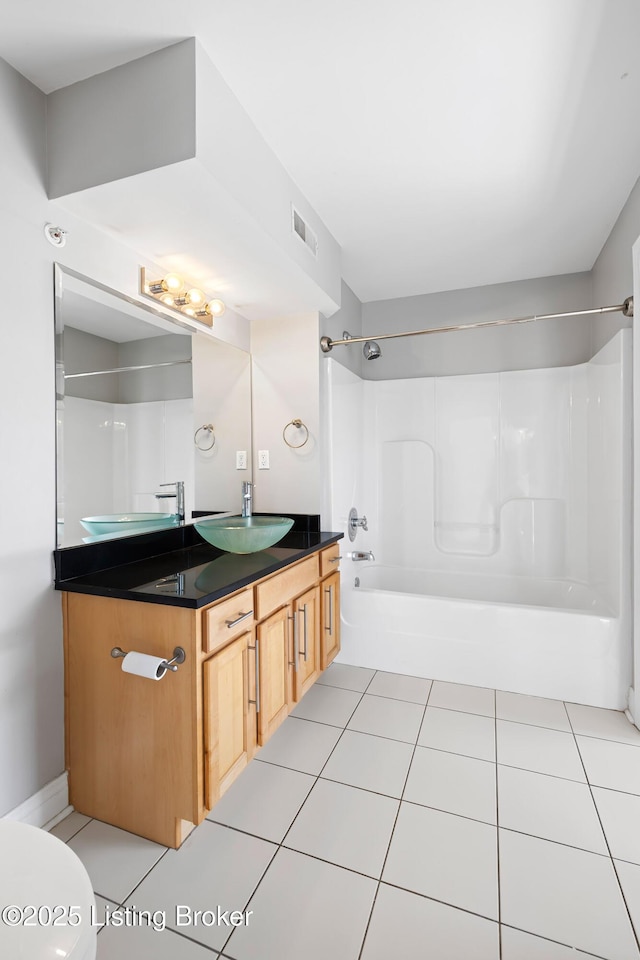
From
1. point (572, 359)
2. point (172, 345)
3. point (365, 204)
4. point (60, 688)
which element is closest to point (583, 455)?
point (572, 359)

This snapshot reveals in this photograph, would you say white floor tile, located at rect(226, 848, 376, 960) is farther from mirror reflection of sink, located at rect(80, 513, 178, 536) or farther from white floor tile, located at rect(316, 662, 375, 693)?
mirror reflection of sink, located at rect(80, 513, 178, 536)

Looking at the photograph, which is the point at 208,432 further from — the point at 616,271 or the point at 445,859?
the point at 616,271

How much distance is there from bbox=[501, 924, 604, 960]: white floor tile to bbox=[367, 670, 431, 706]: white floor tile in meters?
1.13

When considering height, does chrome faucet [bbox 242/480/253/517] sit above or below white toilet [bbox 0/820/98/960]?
above

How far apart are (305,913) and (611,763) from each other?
4.49 ft

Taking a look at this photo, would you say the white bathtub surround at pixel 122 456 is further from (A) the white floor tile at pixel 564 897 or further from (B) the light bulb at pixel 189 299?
(A) the white floor tile at pixel 564 897

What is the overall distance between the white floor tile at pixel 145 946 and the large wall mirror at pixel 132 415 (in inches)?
43.4

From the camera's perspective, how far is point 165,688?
1.43 metres

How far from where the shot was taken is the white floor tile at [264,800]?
157 cm

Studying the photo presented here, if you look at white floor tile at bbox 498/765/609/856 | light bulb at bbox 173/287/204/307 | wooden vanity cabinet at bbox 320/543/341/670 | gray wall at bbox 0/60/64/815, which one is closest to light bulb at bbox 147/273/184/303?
light bulb at bbox 173/287/204/307

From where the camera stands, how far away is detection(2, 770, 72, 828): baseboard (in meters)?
1.47

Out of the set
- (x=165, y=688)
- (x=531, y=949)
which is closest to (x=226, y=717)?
(x=165, y=688)

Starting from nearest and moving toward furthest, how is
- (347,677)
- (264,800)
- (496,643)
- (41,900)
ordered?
(41,900) → (264,800) → (496,643) → (347,677)

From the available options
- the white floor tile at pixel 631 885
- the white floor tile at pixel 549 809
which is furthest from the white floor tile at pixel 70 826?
the white floor tile at pixel 631 885
